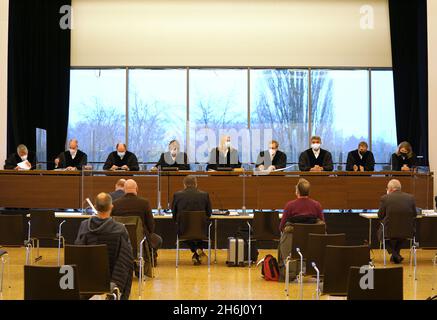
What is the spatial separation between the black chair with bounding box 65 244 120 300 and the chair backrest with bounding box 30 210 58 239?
4.53 meters

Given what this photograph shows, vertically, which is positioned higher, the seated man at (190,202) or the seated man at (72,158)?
the seated man at (72,158)

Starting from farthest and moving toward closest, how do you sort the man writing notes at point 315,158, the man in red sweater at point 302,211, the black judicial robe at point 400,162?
the man writing notes at point 315,158, the black judicial robe at point 400,162, the man in red sweater at point 302,211

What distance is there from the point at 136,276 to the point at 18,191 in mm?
4278

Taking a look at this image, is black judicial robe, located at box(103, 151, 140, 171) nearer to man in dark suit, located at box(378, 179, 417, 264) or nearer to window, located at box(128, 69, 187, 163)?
window, located at box(128, 69, 187, 163)

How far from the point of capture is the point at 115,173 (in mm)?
13086

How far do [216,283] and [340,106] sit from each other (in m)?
9.20

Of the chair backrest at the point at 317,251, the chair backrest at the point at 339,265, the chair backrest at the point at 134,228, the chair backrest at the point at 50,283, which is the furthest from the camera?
the chair backrest at the point at 134,228

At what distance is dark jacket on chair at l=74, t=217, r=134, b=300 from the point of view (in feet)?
21.4

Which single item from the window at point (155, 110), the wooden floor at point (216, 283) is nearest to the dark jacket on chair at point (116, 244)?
the wooden floor at point (216, 283)

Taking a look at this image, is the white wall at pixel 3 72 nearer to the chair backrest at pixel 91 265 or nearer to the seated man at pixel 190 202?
the seated man at pixel 190 202

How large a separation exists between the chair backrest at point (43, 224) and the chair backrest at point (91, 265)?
4.53 m

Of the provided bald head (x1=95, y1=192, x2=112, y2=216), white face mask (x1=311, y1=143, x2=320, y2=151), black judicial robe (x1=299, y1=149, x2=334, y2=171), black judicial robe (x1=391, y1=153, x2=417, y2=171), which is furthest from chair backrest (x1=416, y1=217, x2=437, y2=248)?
bald head (x1=95, y1=192, x2=112, y2=216)

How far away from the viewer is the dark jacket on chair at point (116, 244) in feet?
21.4

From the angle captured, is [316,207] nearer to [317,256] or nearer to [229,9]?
[317,256]
